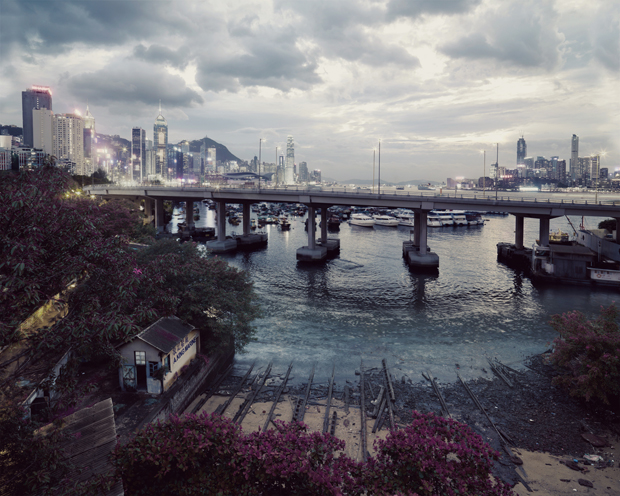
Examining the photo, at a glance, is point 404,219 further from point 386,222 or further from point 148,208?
point 148,208

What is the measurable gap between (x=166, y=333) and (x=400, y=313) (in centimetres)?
2522

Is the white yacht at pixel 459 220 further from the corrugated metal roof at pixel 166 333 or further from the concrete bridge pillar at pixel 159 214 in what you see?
the corrugated metal roof at pixel 166 333

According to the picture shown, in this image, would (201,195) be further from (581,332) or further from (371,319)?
(581,332)

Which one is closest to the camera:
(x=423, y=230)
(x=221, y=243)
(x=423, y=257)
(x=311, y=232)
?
(x=423, y=257)

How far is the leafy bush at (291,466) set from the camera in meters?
9.56

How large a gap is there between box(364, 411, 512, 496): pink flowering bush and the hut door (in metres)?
12.1

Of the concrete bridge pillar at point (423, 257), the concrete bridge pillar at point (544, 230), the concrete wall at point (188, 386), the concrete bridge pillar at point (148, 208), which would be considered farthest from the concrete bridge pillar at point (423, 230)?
the concrete bridge pillar at point (148, 208)

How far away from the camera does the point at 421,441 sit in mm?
10156

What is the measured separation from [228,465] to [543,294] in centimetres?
4510

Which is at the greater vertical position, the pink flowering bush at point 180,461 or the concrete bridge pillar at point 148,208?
the concrete bridge pillar at point 148,208

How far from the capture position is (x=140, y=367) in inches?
708

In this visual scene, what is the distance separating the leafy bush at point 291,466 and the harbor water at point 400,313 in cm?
1382

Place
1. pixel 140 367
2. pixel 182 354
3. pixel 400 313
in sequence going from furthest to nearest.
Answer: pixel 400 313 → pixel 182 354 → pixel 140 367

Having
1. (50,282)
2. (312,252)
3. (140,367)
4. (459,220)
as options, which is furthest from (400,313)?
(459,220)
